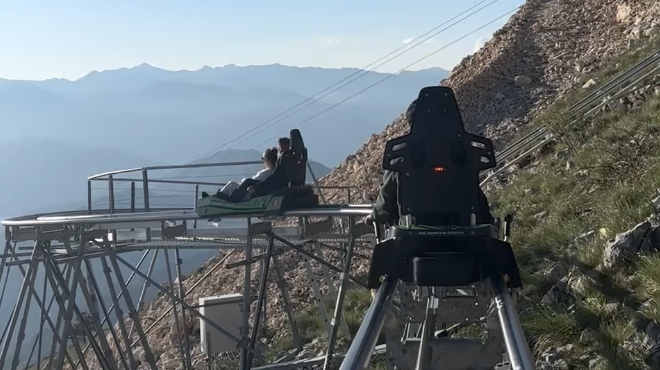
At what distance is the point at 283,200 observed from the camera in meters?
8.61

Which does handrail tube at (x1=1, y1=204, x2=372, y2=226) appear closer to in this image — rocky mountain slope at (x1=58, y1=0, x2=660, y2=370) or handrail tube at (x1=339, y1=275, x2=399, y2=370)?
rocky mountain slope at (x1=58, y1=0, x2=660, y2=370)

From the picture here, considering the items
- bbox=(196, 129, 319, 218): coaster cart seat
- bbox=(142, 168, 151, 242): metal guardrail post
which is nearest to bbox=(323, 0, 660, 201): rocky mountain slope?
bbox=(142, 168, 151, 242): metal guardrail post

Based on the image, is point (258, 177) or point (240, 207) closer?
point (240, 207)

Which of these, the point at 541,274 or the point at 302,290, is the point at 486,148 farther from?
the point at 302,290

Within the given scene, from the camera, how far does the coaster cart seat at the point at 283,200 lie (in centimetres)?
860

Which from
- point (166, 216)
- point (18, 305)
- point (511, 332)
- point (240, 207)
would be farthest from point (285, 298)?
point (511, 332)

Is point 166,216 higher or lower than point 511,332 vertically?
higher

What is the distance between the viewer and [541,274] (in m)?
7.44

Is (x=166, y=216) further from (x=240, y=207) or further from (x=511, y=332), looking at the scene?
(x=511, y=332)

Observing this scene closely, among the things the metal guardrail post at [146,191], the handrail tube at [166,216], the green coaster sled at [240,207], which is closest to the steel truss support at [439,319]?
the handrail tube at [166,216]

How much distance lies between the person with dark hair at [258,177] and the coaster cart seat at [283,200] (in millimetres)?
197

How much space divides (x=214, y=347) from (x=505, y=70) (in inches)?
711

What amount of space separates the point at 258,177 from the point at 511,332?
6569 millimetres

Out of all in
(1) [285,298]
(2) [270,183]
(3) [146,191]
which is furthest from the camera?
(1) [285,298]
